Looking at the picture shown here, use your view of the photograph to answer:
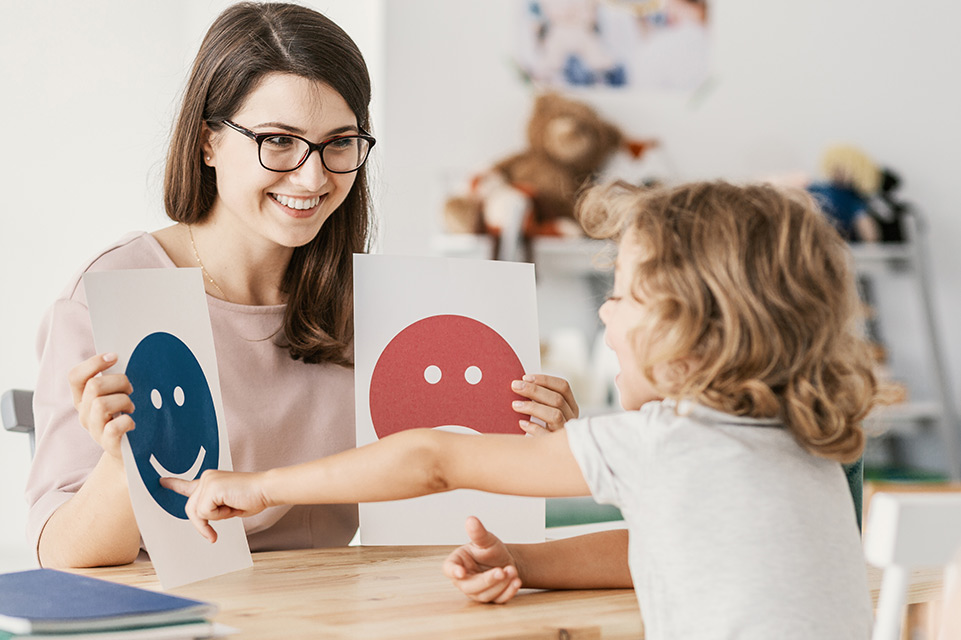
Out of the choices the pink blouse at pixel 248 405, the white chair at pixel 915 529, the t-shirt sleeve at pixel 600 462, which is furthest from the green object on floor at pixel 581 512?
the white chair at pixel 915 529

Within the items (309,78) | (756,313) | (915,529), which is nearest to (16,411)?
(309,78)

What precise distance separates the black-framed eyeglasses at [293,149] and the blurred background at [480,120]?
1.33 meters

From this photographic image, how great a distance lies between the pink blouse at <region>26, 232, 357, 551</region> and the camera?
110cm

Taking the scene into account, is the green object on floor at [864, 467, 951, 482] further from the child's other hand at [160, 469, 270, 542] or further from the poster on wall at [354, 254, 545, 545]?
the child's other hand at [160, 469, 270, 542]

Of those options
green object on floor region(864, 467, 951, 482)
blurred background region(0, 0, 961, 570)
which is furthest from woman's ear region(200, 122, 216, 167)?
green object on floor region(864, 467, 951, 482)

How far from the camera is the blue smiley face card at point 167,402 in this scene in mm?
880

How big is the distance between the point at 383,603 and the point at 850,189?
9.65ft

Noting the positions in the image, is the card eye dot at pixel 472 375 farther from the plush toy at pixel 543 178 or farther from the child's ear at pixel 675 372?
the plush toy at pixel 543 178

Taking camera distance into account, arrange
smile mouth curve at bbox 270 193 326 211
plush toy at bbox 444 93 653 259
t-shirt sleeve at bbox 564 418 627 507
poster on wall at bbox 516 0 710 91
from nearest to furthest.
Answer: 1. t-shirt sleeve at bbox 564 418 627 507
2. smile mouth curve at bbox 270 193 326 211
3. plush toy at bbox 444 93 653 259
4. poster on wall at bbox 516 0 710 91

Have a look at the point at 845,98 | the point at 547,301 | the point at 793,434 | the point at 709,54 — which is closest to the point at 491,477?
the point at 793,434

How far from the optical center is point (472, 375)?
1099mm

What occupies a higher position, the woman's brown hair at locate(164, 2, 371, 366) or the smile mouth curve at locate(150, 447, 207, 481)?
the woman's brown hair at locate(164, 2, 371, 366)

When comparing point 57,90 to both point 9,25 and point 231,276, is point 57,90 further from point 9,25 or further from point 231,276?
point 231,276

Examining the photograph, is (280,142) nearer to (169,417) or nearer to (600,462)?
(169,417)
